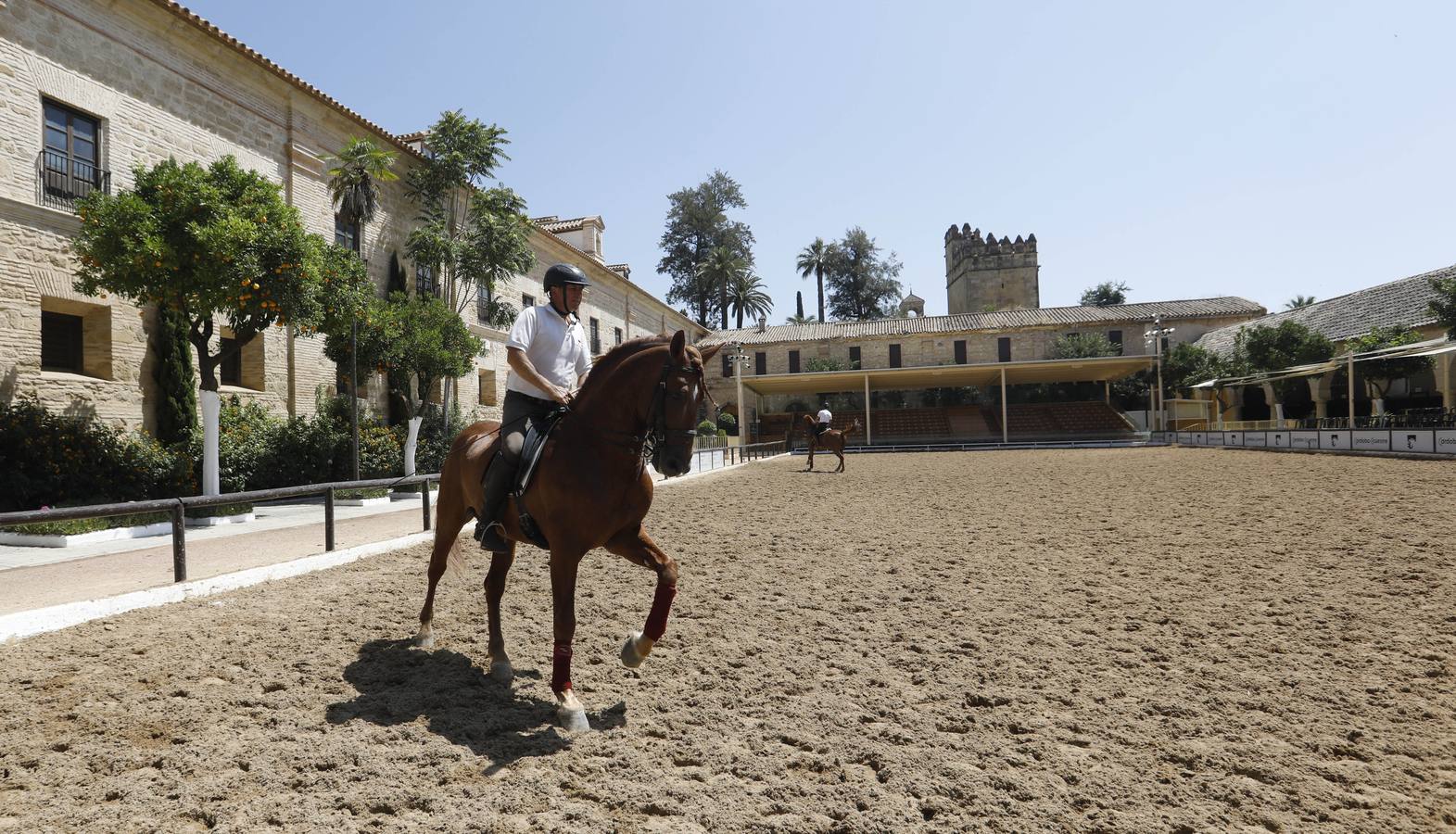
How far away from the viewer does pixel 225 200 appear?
1079 cm

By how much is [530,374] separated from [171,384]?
13249mm

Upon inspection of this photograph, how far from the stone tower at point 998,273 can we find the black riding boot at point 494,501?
6634cm

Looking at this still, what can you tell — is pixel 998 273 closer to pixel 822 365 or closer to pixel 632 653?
pixel 822 365

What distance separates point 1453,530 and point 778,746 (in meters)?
8.48

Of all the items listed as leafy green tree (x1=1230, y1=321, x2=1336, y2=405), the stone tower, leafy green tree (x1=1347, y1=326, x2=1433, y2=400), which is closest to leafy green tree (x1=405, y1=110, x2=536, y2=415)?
leafy green tree (x1=1347, y1=326, x2=1433, y2=400)

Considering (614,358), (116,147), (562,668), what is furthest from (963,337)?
(562,668)

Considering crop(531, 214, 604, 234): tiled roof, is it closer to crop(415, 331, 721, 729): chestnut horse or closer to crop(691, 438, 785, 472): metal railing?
crop(691, 438, 785, 472): metal railing

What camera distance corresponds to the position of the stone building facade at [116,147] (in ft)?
36.7

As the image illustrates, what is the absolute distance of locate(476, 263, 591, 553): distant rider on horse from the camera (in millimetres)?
3895

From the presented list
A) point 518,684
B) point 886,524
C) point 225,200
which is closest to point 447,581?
point 518,684

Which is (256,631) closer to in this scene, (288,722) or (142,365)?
(288,722)

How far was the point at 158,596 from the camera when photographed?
18.2 ft

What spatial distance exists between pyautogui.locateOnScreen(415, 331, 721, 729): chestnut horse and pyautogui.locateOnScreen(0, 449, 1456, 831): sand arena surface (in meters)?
0.49

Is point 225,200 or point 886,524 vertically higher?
point 225,200
